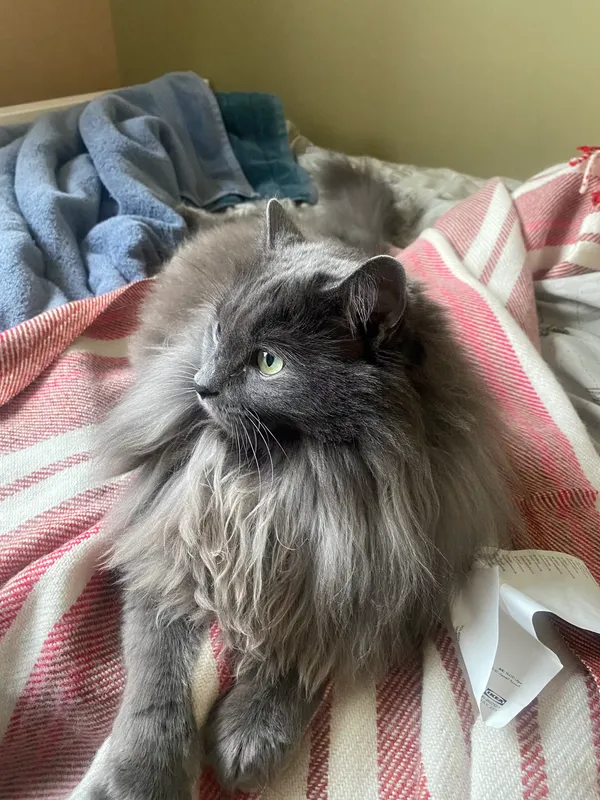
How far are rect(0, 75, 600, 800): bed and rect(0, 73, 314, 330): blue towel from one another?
14 centimetres

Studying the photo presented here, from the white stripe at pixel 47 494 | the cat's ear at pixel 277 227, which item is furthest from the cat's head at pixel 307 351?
the white stripe at pixel 47 494

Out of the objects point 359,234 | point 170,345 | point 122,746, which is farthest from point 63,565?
point 359,234

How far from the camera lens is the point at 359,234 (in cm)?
161

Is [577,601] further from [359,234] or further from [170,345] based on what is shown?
[359,234]

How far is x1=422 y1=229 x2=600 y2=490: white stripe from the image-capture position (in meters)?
1.11

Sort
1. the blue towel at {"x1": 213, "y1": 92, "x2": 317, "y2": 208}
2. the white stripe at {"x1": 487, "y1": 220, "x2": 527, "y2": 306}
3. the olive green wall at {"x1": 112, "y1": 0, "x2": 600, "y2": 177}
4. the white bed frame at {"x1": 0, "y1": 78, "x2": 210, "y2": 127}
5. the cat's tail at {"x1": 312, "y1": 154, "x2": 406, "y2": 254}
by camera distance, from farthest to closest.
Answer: the blue towel at {"x1": 213, "y1": 92, "x2": 317, "y2": 208} < the olive green wall at {"x1": 112, "y1": 0, "x2": 600, "y2": 177} < the white bed frame at {"x1": 0, "y1": 78, "x2": 210, "y2": 127} < the cat's tail at {"x1": 312, "y1": 154, "x2": 406, "y2": 254} < the white stripe at {"x1": 487, "y1": 220, "x2": 527, "y2": 306}

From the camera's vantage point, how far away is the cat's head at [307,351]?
782mm

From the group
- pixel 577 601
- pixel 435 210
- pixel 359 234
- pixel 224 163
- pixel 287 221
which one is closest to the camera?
pixel 577 601

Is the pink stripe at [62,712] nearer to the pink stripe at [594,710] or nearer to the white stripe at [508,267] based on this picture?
the pink stripe at [594,710]

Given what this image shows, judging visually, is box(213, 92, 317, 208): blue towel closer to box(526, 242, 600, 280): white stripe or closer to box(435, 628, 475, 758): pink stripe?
box(526, 242, 600, 280): white stripe

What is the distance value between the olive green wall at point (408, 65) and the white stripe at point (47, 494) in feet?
6.36

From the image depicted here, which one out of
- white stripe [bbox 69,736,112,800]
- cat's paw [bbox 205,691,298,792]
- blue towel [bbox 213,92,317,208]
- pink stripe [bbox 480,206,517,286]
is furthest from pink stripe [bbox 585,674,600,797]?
blue towel [bbox 213,92,317,208]

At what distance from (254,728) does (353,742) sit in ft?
0.44

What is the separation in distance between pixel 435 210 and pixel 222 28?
4.24ft
